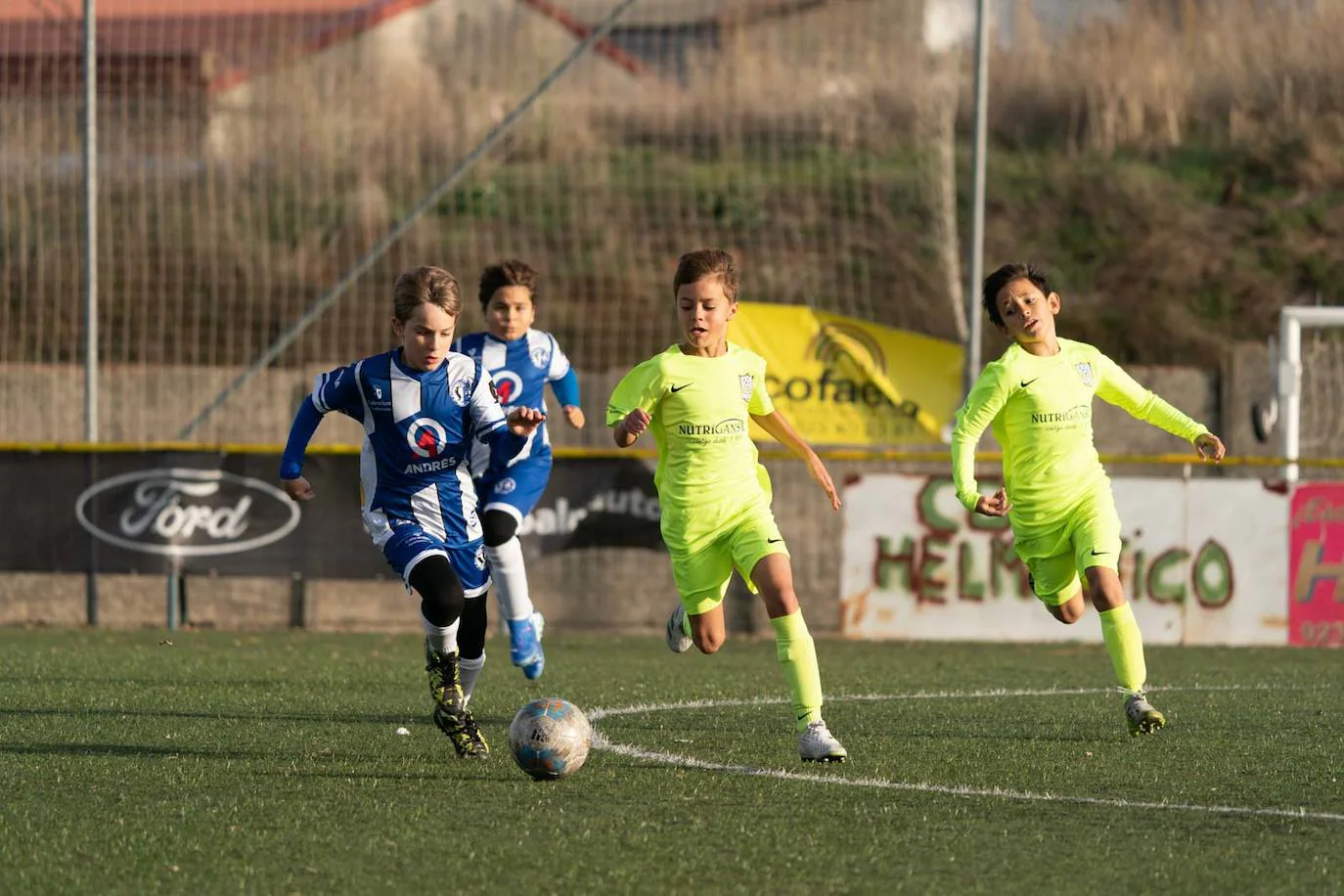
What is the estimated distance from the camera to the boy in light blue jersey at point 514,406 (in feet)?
29.1

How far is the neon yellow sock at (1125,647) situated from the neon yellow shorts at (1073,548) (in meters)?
0.19

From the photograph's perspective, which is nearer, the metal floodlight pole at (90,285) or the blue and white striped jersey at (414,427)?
the blue and white striped jersey at (414,427)

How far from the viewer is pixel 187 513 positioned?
43.5ft

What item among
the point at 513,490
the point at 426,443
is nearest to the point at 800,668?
the point at 426,443

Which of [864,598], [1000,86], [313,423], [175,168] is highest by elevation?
[1000,86]

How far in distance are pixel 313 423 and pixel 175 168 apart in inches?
413

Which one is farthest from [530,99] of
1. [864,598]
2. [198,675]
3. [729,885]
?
[729,885]

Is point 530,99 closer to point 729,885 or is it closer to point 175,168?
point 175,168

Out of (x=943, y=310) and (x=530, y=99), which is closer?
(x=530, y=99)

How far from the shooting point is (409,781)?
5918 millimetres

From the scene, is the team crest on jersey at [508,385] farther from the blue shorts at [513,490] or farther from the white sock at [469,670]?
the white sock at [469,670]

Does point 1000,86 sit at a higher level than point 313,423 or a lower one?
higher

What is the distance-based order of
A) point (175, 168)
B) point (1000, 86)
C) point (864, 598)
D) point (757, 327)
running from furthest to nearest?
point (1000, 86) → point (175, 168) → point (757, 327) → point (864, 598)

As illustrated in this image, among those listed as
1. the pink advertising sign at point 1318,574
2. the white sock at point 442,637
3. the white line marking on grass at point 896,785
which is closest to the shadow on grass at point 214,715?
the white line marking on grass at point 896,785
